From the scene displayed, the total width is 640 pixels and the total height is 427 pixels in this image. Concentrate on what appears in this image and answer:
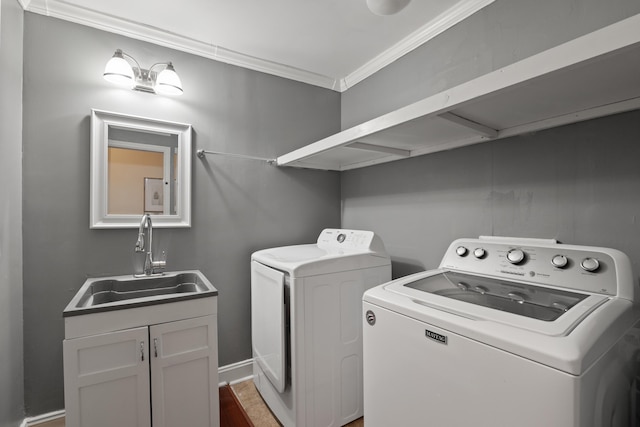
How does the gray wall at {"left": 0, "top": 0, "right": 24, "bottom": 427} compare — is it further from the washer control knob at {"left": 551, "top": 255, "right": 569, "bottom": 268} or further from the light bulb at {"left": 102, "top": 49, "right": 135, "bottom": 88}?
the washer control knob at {"left": 551, "top": 255, "right": 569, "bottom": 268}

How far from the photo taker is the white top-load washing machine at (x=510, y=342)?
692 mm

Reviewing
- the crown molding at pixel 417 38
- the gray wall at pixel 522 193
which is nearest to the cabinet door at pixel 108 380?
the gray wall at pixel 522 193

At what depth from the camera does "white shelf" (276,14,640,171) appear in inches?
30.6

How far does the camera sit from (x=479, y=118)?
1335 millimetres

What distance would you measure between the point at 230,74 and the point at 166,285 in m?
1.59

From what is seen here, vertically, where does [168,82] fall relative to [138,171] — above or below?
above

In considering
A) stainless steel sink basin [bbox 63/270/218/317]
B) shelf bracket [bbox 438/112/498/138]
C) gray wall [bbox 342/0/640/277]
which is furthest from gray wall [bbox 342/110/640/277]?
stainless steel sink basin [bbox 63/270/218/317]

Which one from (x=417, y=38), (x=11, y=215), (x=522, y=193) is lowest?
(x=11, y=215)

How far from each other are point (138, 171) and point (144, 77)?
61 cm

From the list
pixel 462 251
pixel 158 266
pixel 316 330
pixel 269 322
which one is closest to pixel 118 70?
pixel 158 266

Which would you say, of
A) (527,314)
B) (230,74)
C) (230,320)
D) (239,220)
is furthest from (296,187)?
(527,314)

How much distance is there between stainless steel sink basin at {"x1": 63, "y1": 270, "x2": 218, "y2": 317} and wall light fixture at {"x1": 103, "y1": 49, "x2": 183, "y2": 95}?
1187mm

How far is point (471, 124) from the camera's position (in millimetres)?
1357

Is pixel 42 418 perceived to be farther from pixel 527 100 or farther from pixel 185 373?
pixel 527 100
